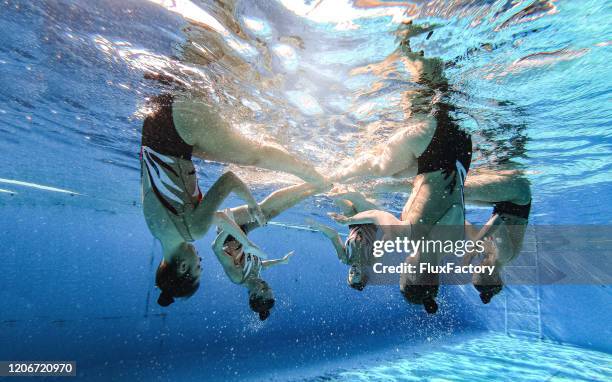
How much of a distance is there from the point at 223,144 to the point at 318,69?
87.9 inches

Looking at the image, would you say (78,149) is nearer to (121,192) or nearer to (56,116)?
(56,116)

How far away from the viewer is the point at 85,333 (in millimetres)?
10422

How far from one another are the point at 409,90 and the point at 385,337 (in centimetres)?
1627

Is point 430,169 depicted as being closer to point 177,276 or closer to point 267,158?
point 267,158

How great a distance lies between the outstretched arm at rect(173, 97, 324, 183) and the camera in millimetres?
5605

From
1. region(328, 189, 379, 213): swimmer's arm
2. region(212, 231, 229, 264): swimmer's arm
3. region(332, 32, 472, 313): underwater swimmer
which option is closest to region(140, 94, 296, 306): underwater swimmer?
region(212, 231, 229, 264): swimmer's arm

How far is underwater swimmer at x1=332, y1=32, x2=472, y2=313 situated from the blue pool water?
1.09 ft

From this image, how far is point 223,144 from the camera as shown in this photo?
5.82 m

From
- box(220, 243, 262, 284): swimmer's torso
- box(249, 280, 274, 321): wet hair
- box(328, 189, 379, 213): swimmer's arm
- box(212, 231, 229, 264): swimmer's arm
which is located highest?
box(328, 189, 379, 213): swimmer's arm

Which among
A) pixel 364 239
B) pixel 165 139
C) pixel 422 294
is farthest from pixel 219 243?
pixel 422 294

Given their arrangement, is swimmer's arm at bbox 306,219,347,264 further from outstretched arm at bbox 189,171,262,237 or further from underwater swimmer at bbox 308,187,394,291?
outstretched arm at bbox 189,171,262,237

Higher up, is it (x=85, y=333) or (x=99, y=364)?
(x=85, y=333)

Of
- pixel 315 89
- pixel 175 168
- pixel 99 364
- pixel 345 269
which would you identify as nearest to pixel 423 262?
pixel 315 89

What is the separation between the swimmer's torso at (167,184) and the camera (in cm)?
500
